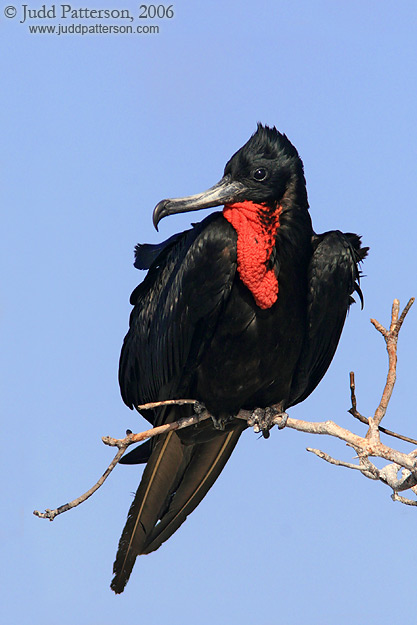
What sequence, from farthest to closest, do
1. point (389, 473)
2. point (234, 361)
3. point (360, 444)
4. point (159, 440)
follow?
1. point (159, 440)
2. point (234, 361)
3. point (389, 473)
4. point (360, 444)

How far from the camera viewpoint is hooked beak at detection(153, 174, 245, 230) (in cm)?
707

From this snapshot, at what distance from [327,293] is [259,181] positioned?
911mm

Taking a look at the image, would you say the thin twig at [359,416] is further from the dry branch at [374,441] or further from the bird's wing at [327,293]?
the bird's wing at [327,293]

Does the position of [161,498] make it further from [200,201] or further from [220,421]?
[200,201]

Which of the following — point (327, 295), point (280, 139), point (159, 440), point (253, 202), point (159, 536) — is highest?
point (280, 139)

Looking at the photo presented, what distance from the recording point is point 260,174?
23.4 ft

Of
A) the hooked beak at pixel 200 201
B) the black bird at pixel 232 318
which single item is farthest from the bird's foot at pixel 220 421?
the hooked beak at pixel 200 201

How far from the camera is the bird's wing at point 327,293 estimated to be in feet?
23.5

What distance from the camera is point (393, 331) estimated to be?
6.17 metres

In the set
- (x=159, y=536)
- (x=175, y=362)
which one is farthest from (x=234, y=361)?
(x=159, y=536)

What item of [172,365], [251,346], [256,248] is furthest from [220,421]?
[256,248]

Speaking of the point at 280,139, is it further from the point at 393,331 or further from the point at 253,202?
the point at 393,331

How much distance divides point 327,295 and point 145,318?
4.75 ft

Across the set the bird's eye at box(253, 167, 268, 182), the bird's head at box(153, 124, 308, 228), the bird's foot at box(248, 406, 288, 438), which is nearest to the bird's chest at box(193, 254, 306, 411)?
the bird's foot at box(248, 406, 288, 438)
